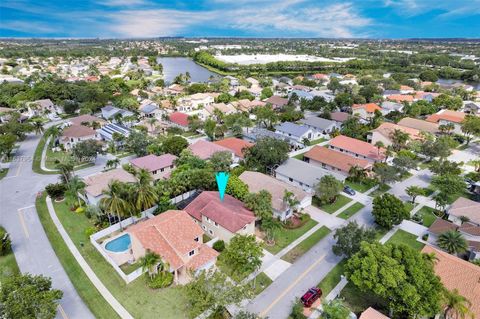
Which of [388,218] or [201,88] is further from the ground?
[201,88]

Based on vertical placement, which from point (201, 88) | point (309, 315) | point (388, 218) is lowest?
point (309, 315)

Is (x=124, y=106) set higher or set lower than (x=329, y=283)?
higher

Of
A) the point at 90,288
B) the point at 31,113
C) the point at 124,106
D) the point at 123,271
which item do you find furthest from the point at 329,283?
the point at 31,113

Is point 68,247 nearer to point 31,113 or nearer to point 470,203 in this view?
point 470,203

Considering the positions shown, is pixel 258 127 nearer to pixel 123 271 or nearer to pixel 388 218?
pixel 388 218

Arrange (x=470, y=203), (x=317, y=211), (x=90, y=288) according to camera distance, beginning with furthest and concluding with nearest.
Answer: (x=317, y=211), (x=470, y=203), (x=90, y=288)

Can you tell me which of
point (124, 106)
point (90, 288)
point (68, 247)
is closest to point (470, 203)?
point (90, 288)

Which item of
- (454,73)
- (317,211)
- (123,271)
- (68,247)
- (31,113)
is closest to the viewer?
(123,271)

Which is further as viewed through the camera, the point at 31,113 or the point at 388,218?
the point at 31,113

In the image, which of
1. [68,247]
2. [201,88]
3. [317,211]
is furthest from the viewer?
[201,88]
